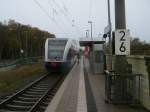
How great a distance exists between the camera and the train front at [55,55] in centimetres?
3155

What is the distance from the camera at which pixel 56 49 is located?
1262 inches

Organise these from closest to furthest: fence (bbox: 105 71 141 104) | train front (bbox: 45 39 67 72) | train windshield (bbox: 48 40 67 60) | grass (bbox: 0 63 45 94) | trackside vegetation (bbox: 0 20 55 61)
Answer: fence (bbox: 105 71 141 104)
grass (bbox: 0 63 45 94)
train front (bbox: 45 39 67 72)
train windshield (bbox: 48 40 67 60)
trackside vegetation (bbox: 0 20 55 61)

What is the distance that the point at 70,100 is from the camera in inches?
600

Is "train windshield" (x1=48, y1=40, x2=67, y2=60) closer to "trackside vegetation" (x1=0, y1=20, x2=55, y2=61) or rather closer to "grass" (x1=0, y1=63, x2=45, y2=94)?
"grass" (x1=0, y1=63, x2=45, y2=94)

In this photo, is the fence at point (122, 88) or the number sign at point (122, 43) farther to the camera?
the number sign at point (122, 43)

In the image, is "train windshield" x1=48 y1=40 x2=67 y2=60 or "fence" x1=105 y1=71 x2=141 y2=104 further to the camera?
"train windshield" x1=48 y1=40 x2=67 y2=60

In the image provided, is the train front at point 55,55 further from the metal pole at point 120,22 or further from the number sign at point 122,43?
the number sign at point 122,43

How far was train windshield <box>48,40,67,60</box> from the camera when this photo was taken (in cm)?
3192

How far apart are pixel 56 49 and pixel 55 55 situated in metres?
0.51

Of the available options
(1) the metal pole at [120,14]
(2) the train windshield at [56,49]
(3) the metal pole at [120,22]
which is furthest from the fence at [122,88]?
(2) the train windshield at [56,49]

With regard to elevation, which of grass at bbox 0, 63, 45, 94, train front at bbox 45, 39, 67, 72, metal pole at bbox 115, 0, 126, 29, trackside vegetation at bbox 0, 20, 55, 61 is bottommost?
grass at bbox 0, 63, 45, 94

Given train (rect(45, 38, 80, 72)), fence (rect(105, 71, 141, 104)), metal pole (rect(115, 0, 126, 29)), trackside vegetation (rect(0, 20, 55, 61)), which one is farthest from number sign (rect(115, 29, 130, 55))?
trackside vegetation (rect(0, 20, 55, 61))

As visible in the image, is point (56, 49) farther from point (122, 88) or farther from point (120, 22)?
point (122, 88)

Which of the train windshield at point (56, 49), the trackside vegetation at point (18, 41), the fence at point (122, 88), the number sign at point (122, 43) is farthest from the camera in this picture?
the trackside vegetation at point (18, 41)
